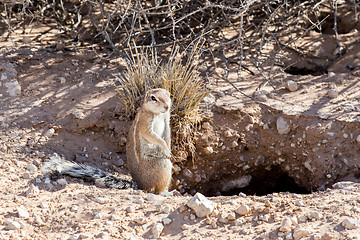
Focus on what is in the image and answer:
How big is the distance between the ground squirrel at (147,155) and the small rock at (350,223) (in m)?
2.20

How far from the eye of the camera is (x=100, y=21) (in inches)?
287

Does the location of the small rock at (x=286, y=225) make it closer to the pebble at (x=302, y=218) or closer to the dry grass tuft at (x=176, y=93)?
the pebble at (x=302, y=218)

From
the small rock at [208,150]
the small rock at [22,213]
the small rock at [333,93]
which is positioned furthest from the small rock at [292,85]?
the small rock at [22,213]

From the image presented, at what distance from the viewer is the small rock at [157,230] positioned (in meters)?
3.76

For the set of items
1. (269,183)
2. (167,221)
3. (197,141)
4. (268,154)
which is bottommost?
(269,183)

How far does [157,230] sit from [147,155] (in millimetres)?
1500

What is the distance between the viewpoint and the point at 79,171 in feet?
15.9

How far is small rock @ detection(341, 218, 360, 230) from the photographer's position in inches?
141

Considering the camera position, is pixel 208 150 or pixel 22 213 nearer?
pixel 22 213

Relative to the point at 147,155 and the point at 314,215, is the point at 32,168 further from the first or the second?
the point at 314,215

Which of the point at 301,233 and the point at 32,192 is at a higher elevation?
the point at 301,233

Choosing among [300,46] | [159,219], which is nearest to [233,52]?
[300,46]

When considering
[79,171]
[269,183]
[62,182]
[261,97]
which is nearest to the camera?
[62,182]

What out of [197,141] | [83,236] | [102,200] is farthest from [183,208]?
[197,141]
